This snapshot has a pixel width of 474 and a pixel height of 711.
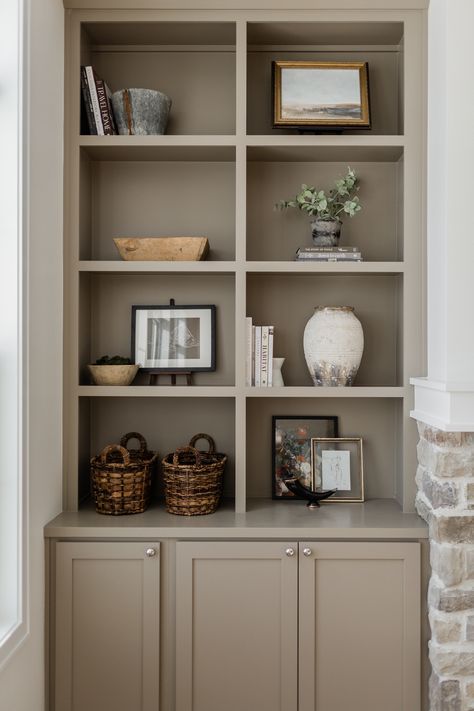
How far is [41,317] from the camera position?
2227 mm

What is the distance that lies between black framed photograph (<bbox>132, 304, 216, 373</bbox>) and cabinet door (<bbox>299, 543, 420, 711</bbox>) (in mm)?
870

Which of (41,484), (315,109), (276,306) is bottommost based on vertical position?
(41,484)

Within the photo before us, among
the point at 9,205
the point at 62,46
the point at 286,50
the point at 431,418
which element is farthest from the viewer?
the point at 286,50

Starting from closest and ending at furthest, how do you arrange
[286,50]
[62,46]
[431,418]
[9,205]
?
[9,205]
[431,418]
[62,46]
[286,50]

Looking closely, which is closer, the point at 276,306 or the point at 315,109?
the point at 315,109

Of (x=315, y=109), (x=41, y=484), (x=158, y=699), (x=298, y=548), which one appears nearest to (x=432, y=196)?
(x=315, y=109)

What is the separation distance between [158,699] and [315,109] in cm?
219

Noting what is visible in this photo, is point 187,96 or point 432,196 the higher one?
point 187,96

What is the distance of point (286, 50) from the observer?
270cm

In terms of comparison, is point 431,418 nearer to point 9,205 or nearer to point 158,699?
point 158,699

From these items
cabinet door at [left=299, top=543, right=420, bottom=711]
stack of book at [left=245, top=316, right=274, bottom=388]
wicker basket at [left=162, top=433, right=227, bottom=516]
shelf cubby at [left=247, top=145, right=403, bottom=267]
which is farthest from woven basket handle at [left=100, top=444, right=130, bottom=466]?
shelf cubby at [left=247, top=145, right=403, bottom=267]

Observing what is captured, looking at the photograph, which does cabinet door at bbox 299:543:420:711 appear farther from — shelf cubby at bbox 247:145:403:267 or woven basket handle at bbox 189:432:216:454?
shelf cubby at bbox 247:145:403:267

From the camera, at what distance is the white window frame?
200cm

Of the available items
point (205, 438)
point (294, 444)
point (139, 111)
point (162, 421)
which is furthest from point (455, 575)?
point (139, 111)
